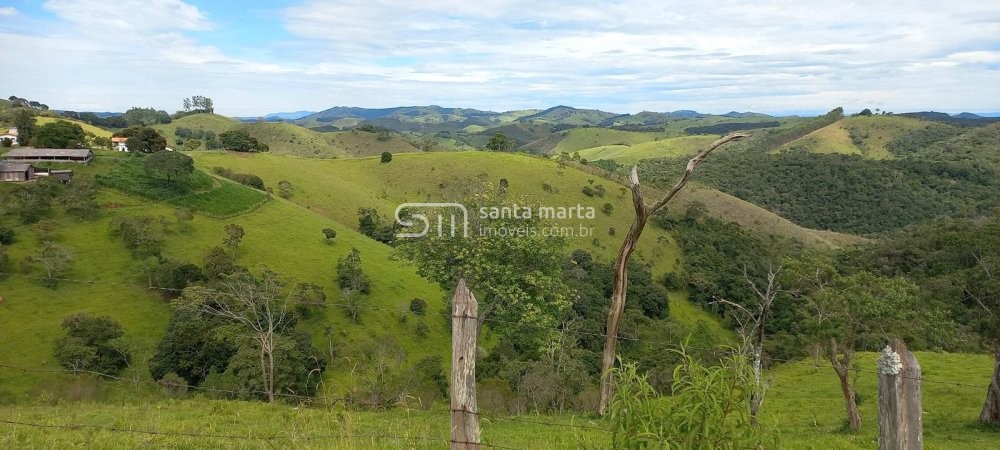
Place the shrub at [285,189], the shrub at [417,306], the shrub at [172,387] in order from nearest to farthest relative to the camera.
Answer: the shrub at [172,387], the shrub at [417,306], the shrub at [285,189]

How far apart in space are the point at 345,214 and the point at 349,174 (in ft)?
69.6

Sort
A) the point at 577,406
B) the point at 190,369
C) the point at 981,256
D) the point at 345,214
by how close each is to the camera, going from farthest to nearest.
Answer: the point at 345,214 < the point at 190,369 < the point at 577,406 < the point at 981,256

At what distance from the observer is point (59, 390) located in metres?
25.4

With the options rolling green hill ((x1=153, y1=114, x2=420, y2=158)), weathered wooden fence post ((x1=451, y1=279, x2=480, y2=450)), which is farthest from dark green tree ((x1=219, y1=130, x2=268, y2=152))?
weathered wooden fence post ((x1=451, y1=279, x2=480, y2=450))

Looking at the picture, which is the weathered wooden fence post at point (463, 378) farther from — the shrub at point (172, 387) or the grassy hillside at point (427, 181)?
the grassy hillside at point (427, 181)

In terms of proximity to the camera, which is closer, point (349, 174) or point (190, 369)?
point (190, 369)

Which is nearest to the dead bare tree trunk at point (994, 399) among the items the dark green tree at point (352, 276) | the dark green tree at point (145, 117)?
the dark green tree at point (352, 276)

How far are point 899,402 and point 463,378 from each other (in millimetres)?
3283

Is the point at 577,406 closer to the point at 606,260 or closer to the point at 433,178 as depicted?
the point at 606,260

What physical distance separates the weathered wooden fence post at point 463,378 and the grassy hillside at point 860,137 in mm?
198278

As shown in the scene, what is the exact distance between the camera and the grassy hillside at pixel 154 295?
97.7ft

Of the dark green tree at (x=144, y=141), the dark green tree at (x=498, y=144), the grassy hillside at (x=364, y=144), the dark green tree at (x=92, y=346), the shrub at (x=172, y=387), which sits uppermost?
the grassy hillside at (x=364, y=144)

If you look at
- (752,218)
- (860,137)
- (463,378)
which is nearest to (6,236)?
(463,378)

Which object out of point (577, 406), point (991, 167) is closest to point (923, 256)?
point (577, 406)
